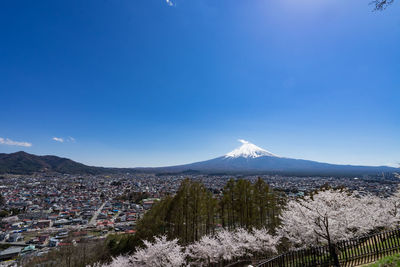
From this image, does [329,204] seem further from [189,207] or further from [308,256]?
[189,207]

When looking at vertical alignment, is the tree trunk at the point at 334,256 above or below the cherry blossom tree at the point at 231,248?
above

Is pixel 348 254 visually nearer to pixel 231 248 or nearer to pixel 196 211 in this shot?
pixel 231 248

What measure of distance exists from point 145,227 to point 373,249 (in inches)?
713

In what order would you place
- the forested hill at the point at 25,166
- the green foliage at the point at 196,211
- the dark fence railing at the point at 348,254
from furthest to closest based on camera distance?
the forested hill at the point at 25,166 → the green foliage at the point at 196,211 → the dark fence railing at the point at 348,254

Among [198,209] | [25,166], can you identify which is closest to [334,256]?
[198,209]

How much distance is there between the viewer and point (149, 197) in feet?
250

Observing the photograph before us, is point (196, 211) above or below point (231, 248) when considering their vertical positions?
above

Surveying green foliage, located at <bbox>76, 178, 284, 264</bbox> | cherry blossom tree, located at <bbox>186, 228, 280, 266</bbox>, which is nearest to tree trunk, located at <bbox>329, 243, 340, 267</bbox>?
cherry blossom tree, located at <bbox>186, 228, 280, 266</bbox>

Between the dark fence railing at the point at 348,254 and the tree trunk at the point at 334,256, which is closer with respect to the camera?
the tree trunk at the point at 334,256

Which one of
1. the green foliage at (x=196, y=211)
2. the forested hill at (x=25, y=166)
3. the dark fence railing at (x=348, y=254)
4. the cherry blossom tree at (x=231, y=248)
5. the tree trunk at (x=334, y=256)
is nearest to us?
the tree trunk at (x=334, y=256)

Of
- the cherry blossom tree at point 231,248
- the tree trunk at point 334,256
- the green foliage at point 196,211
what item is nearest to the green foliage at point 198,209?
the green foliage at point 196,211

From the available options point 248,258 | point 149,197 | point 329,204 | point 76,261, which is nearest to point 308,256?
point 329,204

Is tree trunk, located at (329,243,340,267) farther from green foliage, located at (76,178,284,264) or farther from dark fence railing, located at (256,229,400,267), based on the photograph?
green foliage, located at (76,178,284,264)

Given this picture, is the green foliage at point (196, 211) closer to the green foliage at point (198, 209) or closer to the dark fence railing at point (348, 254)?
the green foliage at point (198, 209)
